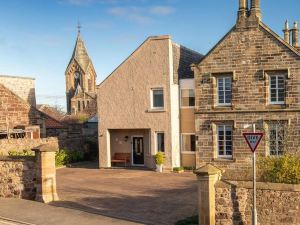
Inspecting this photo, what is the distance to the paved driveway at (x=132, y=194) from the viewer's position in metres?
16.5

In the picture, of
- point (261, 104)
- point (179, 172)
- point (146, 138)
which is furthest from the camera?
point (146, 138)

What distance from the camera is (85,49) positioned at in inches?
3920

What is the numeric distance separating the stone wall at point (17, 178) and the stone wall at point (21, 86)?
17.3m

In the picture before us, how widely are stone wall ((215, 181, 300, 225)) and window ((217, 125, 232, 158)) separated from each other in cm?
1309

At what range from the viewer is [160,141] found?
98.4 feet

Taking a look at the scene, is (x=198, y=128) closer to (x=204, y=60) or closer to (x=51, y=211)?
(x=204, y=60)

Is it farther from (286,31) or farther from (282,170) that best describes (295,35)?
(282,170)

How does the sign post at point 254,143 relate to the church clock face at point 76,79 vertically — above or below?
below

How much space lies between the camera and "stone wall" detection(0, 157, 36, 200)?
62.4ft

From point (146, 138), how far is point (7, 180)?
13.6 metres

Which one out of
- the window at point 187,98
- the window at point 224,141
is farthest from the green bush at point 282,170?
the window at point 187,98

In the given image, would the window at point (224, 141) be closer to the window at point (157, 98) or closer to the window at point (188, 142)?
the window at point (188, 142)

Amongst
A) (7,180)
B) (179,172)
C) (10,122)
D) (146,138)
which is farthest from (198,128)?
(10,122)

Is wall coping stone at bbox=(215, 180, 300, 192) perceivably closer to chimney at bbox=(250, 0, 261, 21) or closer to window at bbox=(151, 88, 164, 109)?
chimney at bbox=(250, 0, 261, 21)
